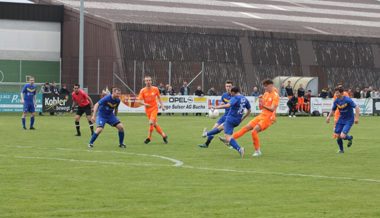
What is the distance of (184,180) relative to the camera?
1608 centimetres

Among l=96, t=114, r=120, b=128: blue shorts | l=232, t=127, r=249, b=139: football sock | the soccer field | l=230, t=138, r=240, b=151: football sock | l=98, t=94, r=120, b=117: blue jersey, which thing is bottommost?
the soccer field

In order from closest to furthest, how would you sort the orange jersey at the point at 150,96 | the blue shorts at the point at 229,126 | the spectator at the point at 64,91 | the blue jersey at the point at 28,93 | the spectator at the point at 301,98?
the blue shorts at the point at 229,126 < the orange jersey at the point at 150,96 < the blue jersey at the point at 28,93 < the spectator at the point at 64,91 < the spectator at the point at 301,98

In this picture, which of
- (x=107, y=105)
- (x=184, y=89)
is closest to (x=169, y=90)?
(x=184, y=89)

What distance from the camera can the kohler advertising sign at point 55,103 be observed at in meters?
49.9

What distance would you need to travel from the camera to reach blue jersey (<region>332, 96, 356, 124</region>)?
23.4 m

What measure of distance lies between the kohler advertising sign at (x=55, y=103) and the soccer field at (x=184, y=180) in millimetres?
21841

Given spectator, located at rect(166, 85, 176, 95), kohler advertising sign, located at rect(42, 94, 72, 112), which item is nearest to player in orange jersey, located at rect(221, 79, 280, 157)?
kohler advertising sign, located at rect(42, 94, 72, 112)

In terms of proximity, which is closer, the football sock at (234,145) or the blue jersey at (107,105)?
the football sock at (234,145)

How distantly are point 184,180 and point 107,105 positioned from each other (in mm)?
9002

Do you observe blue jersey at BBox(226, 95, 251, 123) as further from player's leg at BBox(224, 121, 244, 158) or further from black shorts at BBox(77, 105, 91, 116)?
black shorts at BBox(77, 105, 91, 116)

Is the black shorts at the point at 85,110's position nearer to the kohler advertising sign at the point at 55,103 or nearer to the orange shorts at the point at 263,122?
the orange shorts at the point at 263,122

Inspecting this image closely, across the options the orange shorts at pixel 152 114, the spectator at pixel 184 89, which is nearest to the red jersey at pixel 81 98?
the orange shorts at pixel 152 114

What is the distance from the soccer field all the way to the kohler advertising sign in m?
21.8

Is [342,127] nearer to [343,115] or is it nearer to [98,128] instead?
[343,115]
